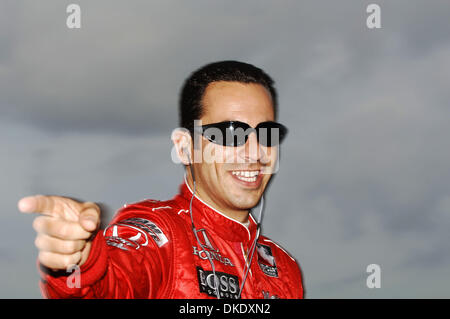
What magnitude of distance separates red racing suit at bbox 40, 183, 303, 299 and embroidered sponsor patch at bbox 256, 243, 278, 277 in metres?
0.02

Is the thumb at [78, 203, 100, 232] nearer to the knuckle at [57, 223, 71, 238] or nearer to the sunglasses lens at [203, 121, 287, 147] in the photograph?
the knuckle at [57, 223, 71, 238]

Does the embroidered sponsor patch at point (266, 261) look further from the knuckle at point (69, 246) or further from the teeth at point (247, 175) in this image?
the knuckle at point (69, 246)

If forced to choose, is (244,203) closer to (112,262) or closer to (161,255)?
(161,255)

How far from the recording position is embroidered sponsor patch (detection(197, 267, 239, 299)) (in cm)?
397

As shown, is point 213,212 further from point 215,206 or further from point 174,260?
point 174,260

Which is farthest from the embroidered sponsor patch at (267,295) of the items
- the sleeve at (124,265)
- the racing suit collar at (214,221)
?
the sleeve at (124,265)

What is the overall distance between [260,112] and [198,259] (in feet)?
5.22

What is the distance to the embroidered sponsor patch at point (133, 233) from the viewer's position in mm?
3490

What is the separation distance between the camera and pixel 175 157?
485 centimetres

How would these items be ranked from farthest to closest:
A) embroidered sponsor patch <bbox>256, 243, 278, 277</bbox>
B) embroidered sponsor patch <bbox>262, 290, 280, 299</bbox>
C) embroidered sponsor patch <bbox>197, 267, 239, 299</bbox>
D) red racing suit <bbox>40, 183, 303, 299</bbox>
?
embroidered sponsor patch <bbox>256, 243, 278, 277</bbox> < embroidered sponsor patch <bbox>262, 290, 280, 299</bbox> < embroidered sponsor patch <bbox>197, 267, 239, 299</bbox> < red racing suit <bbox>40, 183, 303, 299</bbox>

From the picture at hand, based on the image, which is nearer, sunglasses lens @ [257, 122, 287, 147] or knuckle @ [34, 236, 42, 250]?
knuckle @ [34, 236, 42, 250]

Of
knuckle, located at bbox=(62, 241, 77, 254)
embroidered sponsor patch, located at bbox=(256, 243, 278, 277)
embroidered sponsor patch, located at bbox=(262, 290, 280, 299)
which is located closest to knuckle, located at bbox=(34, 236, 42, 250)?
knuckle, located at bbox=(62, 241, 77, 254)

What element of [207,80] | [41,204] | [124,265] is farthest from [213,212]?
[41,204]
